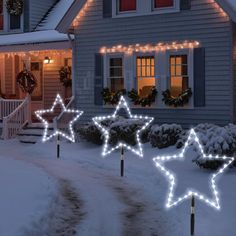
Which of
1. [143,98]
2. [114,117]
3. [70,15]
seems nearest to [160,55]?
[143,98]

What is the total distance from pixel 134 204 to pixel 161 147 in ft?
20.7

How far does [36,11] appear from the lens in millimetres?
26141

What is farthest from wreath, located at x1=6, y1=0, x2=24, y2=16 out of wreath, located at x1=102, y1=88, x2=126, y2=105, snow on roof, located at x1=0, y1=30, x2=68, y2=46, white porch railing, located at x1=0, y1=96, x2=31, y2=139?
wreath, located at x1=102, y1=88, x2=126, y2=105

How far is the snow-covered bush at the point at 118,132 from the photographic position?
17.9 meters

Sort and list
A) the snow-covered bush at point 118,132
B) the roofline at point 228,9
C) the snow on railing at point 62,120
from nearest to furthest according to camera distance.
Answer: the roofline at point 228,9 → the snow-covered bush at point 118,132 → the snow on railing at point 62,120

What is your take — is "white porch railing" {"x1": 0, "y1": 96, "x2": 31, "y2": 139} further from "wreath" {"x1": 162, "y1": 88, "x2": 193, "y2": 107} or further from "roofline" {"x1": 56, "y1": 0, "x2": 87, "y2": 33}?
"wreath" {"x1": 162, "y1": 88, "x2": 193, "y2": 107}

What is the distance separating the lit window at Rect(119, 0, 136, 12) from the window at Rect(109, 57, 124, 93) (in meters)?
1.82

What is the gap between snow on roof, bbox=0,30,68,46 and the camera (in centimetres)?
2256

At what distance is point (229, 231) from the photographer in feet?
29.5

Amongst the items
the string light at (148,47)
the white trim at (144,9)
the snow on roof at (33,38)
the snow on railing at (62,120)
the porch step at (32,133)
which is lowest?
the porch step at (32,133)

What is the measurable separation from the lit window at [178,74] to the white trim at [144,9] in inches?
63.4

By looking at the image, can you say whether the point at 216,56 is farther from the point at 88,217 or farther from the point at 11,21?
the point at 11,21

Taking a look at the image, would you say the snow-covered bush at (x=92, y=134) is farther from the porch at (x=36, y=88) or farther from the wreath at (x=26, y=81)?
the wreath at (x=26, y=81)

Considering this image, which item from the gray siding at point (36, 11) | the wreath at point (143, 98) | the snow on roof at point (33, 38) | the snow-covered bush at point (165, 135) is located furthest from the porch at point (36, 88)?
the snow-covered bush at point (165, 135)
